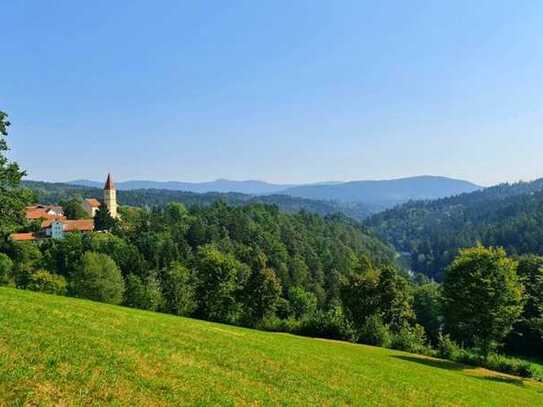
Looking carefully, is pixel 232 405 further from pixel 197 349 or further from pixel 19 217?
pixel 19 217

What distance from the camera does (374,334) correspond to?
51.2m

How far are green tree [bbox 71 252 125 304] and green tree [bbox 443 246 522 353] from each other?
178ft

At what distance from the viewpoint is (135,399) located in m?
13.4

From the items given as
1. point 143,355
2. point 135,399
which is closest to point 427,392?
point 143,355

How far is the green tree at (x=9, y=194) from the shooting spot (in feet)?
120

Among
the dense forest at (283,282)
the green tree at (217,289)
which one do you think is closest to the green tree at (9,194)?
the dense forest at (283,282)

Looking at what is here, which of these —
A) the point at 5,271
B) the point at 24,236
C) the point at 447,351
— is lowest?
the point at 447,351

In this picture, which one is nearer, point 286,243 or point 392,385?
point 392,385

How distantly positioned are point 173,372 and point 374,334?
126 feet

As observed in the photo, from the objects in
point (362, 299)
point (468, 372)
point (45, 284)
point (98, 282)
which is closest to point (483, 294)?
point (468, 372)

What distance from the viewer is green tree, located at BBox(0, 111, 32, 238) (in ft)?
120

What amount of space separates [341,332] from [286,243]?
10274 centimetres

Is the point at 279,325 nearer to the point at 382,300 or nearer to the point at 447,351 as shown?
the point at 382,300

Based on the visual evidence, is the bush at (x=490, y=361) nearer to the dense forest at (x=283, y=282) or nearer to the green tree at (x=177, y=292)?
the dense forest at (x=283, y=282)
